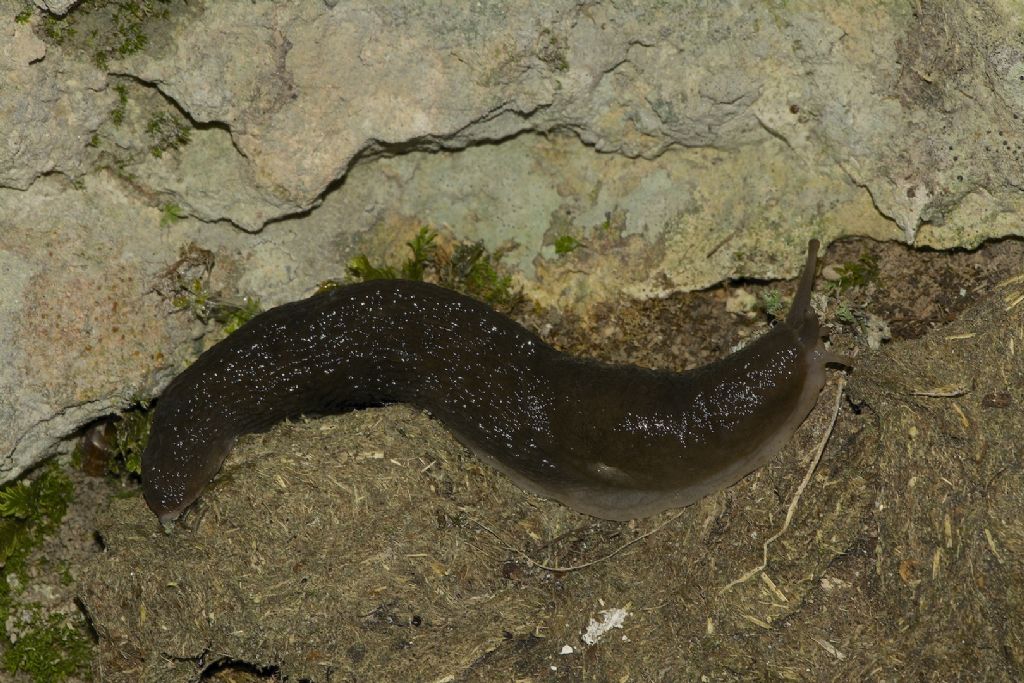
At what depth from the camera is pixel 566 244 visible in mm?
4266

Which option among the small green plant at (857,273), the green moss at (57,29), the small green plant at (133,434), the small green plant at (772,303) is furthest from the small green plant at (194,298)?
the small green plant at (857,273)

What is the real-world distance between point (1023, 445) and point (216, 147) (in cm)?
364

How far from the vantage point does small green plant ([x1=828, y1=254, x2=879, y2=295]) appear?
168 inches

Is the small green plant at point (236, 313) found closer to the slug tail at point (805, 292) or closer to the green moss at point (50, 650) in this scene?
the green moss at point (50, 650)

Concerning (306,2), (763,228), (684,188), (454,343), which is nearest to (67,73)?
(306,2)

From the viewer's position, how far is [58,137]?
382 centimetres

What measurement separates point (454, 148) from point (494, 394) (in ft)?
3.65

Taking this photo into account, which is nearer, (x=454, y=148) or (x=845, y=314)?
(x=454, y=148)

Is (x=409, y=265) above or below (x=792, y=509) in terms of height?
above

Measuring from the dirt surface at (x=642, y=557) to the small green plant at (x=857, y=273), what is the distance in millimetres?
57

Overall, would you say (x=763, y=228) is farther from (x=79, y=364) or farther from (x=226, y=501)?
(x=79, y=364)

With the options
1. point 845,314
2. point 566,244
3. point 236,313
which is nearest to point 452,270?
point 566,244

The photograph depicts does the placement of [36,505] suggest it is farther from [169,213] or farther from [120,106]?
[120,106]

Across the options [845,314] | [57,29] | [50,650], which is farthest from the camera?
[50,650]
